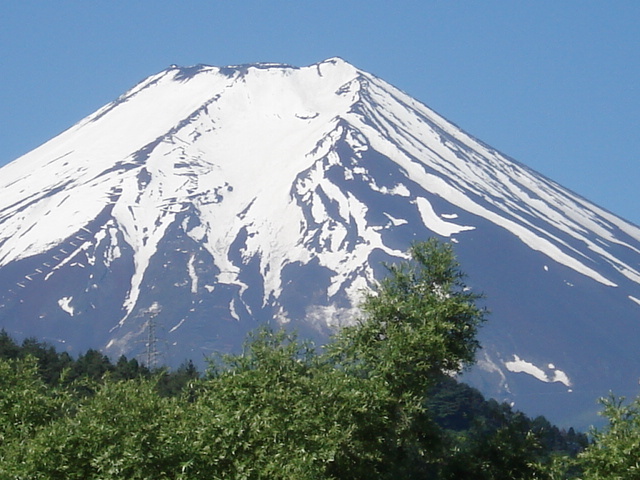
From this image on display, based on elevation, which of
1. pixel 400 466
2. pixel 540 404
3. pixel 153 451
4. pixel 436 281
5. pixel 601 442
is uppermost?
pixel 540 404

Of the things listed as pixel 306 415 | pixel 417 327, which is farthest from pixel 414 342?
pixel 306 415

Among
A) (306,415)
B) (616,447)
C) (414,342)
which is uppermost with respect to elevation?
(414,342)

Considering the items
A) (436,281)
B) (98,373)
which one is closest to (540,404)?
(98,373)

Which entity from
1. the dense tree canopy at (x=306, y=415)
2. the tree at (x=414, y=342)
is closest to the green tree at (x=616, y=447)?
the dense tree canopy at (x=306, y=415)

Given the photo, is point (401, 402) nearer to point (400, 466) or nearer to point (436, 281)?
point (400, 466)

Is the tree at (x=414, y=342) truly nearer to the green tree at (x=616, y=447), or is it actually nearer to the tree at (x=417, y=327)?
the tree at (x=417, y=327)

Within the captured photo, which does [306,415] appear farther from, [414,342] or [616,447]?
[616,447]

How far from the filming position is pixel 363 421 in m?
19.9

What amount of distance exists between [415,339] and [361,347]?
1354mm

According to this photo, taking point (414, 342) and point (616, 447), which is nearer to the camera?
point (616, 447)

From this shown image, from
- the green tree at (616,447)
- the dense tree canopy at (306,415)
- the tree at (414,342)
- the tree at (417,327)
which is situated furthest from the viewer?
the tree at (417,327)

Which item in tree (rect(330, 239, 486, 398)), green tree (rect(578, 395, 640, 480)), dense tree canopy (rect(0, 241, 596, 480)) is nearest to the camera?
dense tree canopy (rect(0, 241, 596, 480))

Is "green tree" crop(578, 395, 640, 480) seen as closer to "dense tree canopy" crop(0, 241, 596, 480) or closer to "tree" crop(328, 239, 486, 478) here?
"dense tree canopy" crop(0, 241, 596, 480)

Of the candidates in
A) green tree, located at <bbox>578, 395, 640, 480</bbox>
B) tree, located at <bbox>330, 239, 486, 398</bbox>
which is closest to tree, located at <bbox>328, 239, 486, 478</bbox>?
tree, located at <bbox>330, 239, 486, 398</bbox>
